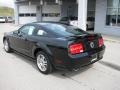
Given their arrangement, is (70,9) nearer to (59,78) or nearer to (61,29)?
(61,29)

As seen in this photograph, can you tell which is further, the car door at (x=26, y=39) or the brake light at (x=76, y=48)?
the car door at (x=26, y=39)

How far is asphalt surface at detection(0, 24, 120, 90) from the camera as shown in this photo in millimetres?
4621

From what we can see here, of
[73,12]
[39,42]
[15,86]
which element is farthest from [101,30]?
[15,86]

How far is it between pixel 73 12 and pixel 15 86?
20.1 meters

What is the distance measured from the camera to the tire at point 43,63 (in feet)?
17.3

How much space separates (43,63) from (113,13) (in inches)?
412

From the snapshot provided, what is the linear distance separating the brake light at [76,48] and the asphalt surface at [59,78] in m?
0.83

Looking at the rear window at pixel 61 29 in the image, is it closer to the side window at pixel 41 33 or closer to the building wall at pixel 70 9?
the side window at pixel 41 33

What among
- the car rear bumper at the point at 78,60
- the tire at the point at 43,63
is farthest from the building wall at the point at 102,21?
the tire at the point at 43,63

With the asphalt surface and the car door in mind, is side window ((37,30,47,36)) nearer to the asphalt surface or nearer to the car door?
the car door

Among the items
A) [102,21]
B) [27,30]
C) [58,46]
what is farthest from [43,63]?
[102,21]

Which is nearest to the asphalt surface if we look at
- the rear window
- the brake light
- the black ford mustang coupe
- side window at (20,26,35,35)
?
the black ford mustang coupe

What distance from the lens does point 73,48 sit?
4793mm

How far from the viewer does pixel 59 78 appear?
5195 mm
